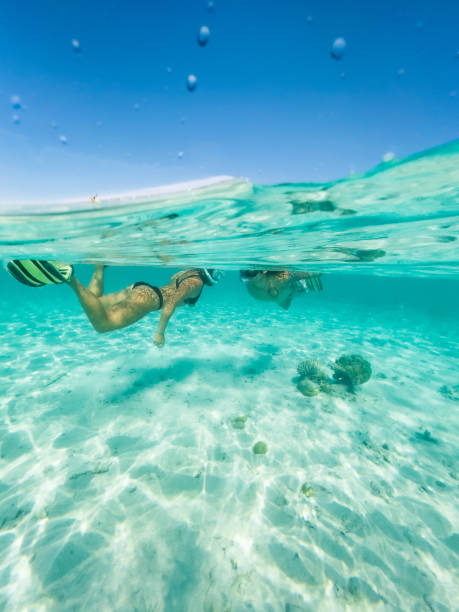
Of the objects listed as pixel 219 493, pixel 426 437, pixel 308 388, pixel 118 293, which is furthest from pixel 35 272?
pixel 426 437

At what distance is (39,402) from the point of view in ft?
26.2

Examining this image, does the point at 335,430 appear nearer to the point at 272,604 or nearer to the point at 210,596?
the point at 272,604

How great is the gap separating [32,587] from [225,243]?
947 centimetres

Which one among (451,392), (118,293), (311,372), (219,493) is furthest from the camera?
(451,392)

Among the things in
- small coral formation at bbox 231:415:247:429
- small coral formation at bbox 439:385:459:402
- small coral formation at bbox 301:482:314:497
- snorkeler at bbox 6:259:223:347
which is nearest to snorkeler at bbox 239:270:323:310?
snorkeler at bbox 6:259:223:347

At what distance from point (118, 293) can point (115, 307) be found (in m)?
0.65

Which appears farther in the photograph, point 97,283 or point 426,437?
point 426,437

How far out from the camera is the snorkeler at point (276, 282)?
7316 mm

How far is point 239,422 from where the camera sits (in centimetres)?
727

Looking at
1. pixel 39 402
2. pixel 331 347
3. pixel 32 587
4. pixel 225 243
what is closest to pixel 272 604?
pixel 32 587

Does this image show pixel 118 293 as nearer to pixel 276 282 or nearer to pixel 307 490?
pixel 276 282

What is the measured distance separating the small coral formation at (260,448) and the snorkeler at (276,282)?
155 inches

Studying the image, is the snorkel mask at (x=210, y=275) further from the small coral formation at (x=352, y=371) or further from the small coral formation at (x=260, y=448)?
the small coral formation at (x=352, y=371)

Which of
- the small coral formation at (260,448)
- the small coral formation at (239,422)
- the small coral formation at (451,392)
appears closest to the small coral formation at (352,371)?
the small coral formation at (451,392)
